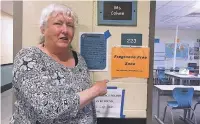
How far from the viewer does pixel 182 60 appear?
467 inches

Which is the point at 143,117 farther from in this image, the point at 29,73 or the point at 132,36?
the point at 29,73

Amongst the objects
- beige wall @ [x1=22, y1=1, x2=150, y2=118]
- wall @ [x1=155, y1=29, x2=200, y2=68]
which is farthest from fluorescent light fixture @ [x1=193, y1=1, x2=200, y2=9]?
wall @ [x1=155, y1=29, x2=200, y2=68]

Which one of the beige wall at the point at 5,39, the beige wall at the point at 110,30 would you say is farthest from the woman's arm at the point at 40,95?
the beige wall at the point at 5,39

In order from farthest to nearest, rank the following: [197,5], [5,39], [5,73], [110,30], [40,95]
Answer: [5,39]
[5,73]
[197,5]
[110,30]
[40,95]

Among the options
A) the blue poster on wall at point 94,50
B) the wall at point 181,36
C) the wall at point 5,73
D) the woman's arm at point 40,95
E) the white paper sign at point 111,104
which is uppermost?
the wall at point 181,36

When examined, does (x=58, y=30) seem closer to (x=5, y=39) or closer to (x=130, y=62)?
(x=130, y=62)

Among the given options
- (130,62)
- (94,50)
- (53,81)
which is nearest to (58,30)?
(53,81)

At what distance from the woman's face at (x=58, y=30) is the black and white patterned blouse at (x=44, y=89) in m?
0.08

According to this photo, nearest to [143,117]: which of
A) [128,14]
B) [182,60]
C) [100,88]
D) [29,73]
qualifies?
[100,88]

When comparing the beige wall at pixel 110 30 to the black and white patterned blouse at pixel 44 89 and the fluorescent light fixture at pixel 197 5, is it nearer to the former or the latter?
the black and white patterned blouse at pixel 44 89

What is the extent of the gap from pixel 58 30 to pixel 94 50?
0.40 metres

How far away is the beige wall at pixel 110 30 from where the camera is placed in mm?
1398

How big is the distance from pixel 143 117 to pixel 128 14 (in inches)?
24.4

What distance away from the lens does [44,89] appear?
38.2 inches
